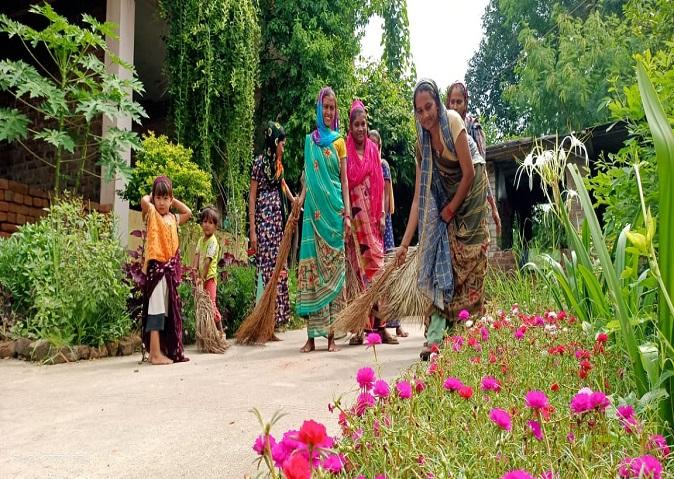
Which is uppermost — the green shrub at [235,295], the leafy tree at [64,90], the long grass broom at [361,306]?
the leafy tree at [64,90]

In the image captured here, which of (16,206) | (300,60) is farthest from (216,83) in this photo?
(16,206)

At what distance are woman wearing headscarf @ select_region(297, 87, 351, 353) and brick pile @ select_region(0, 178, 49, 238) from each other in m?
3.73

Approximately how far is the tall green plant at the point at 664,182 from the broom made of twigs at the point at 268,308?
376 cm

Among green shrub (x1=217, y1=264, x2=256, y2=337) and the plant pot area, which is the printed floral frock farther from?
the plant pot area

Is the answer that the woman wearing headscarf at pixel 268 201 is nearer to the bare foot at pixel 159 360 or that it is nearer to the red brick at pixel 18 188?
the bare foot at pixel 159 360

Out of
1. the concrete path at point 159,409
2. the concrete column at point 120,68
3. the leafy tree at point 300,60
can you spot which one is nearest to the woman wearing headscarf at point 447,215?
the concrete path at point 159,409

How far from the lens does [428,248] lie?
12.5 ft

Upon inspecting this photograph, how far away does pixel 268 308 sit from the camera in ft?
17.8

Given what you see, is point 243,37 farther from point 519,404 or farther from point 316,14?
point 519,404

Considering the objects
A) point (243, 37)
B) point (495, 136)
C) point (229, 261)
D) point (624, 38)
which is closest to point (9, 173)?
point (243, 37)

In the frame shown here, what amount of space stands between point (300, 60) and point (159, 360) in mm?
8022

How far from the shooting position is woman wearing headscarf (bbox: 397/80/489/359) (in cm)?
373

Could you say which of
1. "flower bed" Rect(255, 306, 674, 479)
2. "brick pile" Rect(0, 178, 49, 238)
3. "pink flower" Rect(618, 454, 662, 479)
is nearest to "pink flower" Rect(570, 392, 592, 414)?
"flower bed" Rect(255, 306, 674, 479)

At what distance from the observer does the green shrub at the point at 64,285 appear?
14.9 ft
